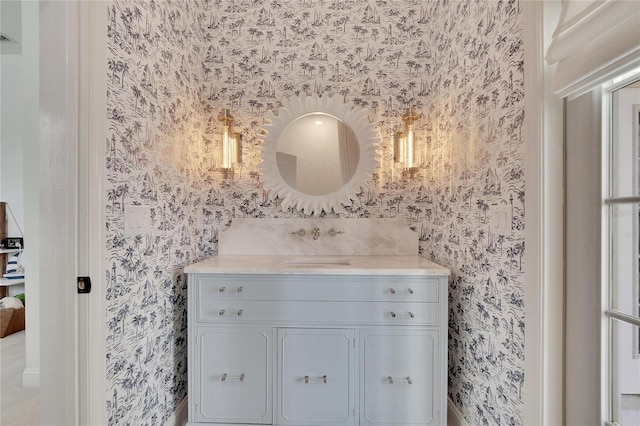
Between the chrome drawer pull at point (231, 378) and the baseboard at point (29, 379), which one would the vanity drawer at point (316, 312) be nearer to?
the chrome drawer pull at point (231, 378)

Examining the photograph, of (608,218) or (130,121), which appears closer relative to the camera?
(608,218)

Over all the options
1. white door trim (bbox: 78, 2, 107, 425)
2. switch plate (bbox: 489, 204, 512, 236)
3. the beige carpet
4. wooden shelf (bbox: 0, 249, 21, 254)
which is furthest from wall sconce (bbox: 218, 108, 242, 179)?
wooden shelf (bbox: 0, 249, 21, 254)

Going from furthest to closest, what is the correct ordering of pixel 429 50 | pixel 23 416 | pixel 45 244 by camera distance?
pixel 429 50 → pixel 23 416 → pixel 45 244

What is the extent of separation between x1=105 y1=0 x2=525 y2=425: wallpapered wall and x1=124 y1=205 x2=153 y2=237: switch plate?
0.03 m

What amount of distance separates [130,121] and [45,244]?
0.59 meters

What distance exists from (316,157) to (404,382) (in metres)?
1.51

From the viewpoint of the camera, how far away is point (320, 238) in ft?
6.48

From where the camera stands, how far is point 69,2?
95 centimetres

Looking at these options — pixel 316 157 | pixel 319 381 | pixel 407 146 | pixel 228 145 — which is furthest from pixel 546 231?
pixel 228 145

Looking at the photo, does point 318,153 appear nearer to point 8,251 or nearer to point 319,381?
point 319,381

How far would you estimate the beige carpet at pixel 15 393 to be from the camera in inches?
61.7

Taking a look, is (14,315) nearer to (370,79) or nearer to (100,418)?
(100,418)

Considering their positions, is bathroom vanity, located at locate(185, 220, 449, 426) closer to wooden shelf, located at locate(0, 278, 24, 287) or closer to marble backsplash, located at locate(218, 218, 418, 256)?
marble backsplash, located at locate(218, 218, 418, 256)

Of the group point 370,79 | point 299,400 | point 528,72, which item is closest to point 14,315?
point 299,400
